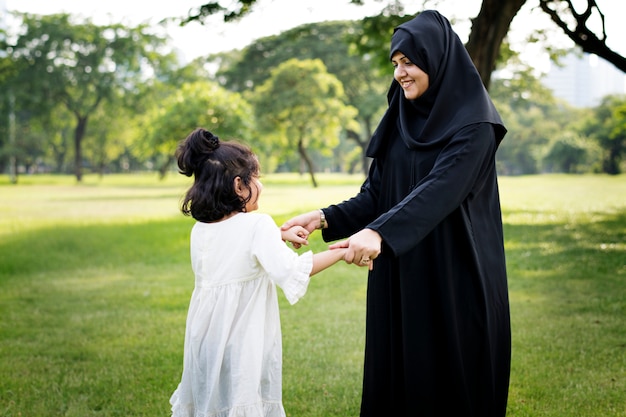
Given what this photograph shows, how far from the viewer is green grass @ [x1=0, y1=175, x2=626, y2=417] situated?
16.0 ft

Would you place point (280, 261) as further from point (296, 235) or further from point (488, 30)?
point (488, 30)

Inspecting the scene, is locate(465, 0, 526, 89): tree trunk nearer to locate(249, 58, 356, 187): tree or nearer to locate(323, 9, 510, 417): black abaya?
locate(323, 9, 510, 417): black abaya

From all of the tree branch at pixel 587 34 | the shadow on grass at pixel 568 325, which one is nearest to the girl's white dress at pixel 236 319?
the shadow on grass at pixel 568 325

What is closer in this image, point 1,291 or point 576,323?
point 576,323

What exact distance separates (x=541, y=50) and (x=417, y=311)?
49.6 feet

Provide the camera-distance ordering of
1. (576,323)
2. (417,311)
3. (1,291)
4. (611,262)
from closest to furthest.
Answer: (417,311) < (576,323) < (1,291) < (611,262)

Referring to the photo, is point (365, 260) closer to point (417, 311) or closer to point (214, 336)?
point (417, 311)

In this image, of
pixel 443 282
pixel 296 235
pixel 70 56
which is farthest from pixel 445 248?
pixel 70 56

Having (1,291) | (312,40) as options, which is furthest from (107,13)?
(1,291)

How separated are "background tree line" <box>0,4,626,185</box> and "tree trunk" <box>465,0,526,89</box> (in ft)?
64.0

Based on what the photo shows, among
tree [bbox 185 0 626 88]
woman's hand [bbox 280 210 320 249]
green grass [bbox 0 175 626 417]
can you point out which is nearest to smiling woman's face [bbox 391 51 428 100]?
woman's hand [bbox 280 210 320 249]

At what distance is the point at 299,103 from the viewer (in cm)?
3134

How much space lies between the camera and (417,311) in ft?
9.25

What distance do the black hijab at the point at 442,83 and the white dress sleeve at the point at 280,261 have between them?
69 centimetres
